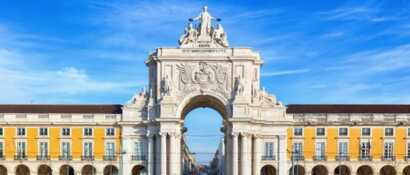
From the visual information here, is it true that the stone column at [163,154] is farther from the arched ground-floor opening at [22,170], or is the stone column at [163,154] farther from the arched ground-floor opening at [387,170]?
the arched ground-floor opening at [387,170]

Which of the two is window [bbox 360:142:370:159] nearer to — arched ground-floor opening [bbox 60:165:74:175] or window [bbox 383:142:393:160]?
window [bbox 383:142:393:160]

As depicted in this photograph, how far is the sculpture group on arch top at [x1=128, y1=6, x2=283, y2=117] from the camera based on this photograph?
307 ft

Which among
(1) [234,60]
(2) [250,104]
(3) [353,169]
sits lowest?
(3) [353,169]

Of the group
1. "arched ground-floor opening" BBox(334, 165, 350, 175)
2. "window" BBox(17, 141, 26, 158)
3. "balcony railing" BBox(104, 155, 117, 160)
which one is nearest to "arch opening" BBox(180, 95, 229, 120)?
"balcony railing" BBox(104, 155, 117, 160)

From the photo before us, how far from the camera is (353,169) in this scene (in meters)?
93.9

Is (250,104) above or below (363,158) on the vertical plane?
above

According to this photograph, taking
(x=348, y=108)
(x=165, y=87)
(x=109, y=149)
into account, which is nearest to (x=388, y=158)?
(x=348, y=108)

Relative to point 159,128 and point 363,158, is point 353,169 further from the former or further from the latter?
point 159,128

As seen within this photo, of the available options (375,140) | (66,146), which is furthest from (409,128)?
(66,146)

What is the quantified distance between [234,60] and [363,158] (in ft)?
69.9

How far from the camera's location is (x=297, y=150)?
311 feet

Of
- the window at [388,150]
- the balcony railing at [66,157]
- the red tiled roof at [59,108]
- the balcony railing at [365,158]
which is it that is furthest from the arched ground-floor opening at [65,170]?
the window at [388,150]

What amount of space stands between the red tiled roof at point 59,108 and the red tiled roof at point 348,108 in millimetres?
24555

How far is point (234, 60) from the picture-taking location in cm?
9381
